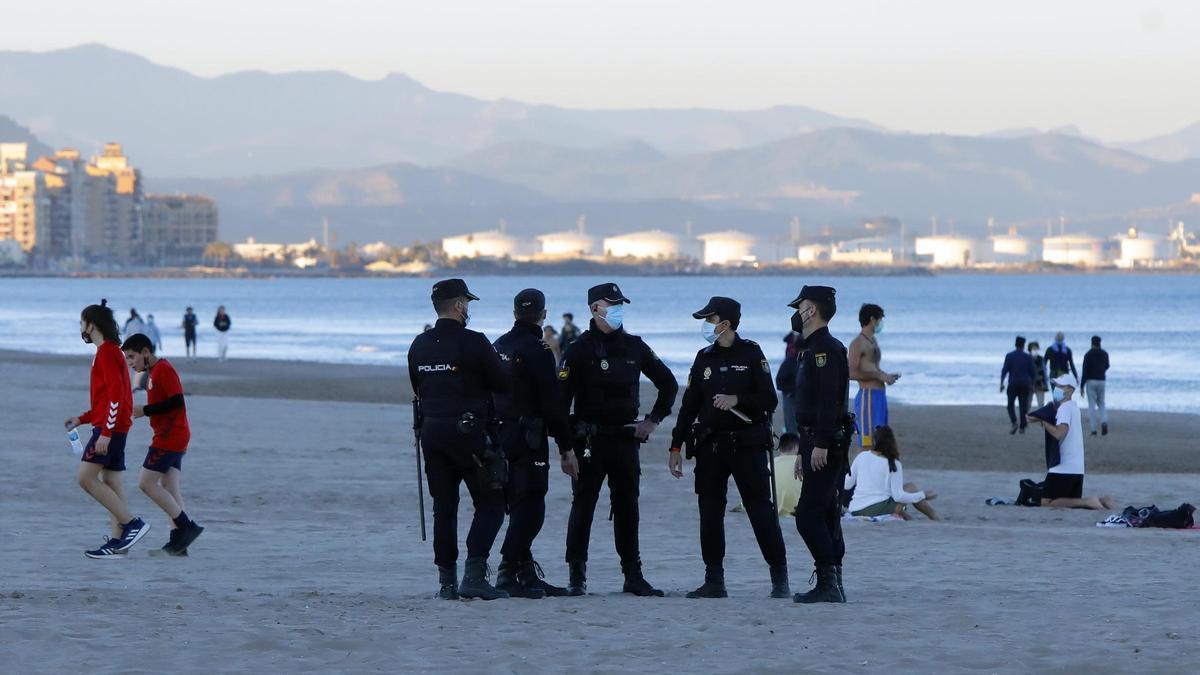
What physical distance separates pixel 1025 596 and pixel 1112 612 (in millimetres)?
841

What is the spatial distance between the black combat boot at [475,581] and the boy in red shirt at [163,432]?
272 centimetres

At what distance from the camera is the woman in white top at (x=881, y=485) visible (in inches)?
573

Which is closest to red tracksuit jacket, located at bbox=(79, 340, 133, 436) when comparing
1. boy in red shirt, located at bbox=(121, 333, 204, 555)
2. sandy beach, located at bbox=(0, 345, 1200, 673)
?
boy in red shirt, located at bbox=(121, 333, 204, 555)

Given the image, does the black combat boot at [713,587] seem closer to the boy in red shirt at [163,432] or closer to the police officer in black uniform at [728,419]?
the police officer in black uniform at [728,419]

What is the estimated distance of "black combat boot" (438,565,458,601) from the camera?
32.0 feet

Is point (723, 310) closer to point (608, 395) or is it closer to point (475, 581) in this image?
point (608, 395)

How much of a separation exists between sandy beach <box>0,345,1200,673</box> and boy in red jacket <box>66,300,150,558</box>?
26 centimetres

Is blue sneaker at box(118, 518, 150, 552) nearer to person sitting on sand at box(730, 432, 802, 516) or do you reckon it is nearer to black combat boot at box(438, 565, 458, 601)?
black combat boot at box(438, 565, 458, 601)

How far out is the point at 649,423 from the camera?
9.75 m

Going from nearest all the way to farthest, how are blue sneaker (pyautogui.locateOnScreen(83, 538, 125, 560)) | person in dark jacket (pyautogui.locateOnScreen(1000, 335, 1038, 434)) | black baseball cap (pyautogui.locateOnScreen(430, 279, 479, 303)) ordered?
1. black baseball cap (pyautogui.locateOnScreen(430, 279, 479, 303))
2. blue sneaker (pyautogui.locateOnScreen(83, 538, 125, 560))
3. person in dark jacket (pyautogui.locateOnScreen(1000, 335, 1038, 434))

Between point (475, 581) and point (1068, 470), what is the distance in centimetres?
809

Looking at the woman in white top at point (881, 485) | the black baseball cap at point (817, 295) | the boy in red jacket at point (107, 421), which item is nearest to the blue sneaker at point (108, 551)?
the boy in red jacket at point (107, 421)

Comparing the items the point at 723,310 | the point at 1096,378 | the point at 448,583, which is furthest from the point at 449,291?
the point at 1096,378

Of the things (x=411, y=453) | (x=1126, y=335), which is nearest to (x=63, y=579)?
(x=411, y=453)
